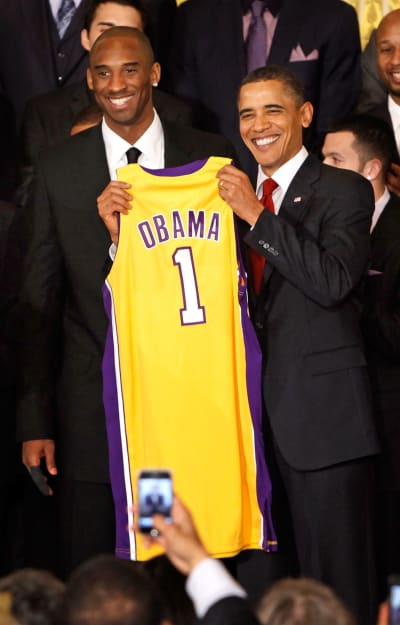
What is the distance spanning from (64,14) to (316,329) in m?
2.36

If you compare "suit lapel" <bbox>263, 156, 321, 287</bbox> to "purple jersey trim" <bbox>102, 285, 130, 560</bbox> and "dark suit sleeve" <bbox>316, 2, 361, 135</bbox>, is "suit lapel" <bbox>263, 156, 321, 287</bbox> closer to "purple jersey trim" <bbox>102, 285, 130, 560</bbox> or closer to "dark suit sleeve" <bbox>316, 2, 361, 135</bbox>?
"purple jersey trim" <bbox>102, 285, 130, 560</bbox>

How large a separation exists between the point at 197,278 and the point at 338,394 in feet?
1.76

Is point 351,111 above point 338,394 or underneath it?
above

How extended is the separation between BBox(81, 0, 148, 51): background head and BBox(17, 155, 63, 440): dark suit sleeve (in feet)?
3.92

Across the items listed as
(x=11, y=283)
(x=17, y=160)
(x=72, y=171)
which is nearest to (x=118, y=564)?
(x=72, y=171)

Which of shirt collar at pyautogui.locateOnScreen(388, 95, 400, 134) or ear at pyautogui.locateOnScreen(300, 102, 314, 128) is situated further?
shirt collar at pyautogui.locateOnScreen(388, 95, 400, 134)

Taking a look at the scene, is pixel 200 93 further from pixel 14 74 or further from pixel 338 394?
pixel 338 394

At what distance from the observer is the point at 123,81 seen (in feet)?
14.0

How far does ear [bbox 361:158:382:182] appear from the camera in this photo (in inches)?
193

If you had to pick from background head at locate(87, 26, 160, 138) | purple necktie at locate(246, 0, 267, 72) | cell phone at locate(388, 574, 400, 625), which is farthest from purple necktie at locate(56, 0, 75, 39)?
cell phone at locate(388, 574, 400, 625)

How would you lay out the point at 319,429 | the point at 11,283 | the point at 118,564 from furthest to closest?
the point at 11,283
the point at 319,429
the point at 118,564

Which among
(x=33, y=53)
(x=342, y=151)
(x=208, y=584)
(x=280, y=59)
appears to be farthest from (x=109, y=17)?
(x=208, y=584)

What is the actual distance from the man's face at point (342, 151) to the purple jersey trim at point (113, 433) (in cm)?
129

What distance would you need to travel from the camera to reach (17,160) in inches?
219
